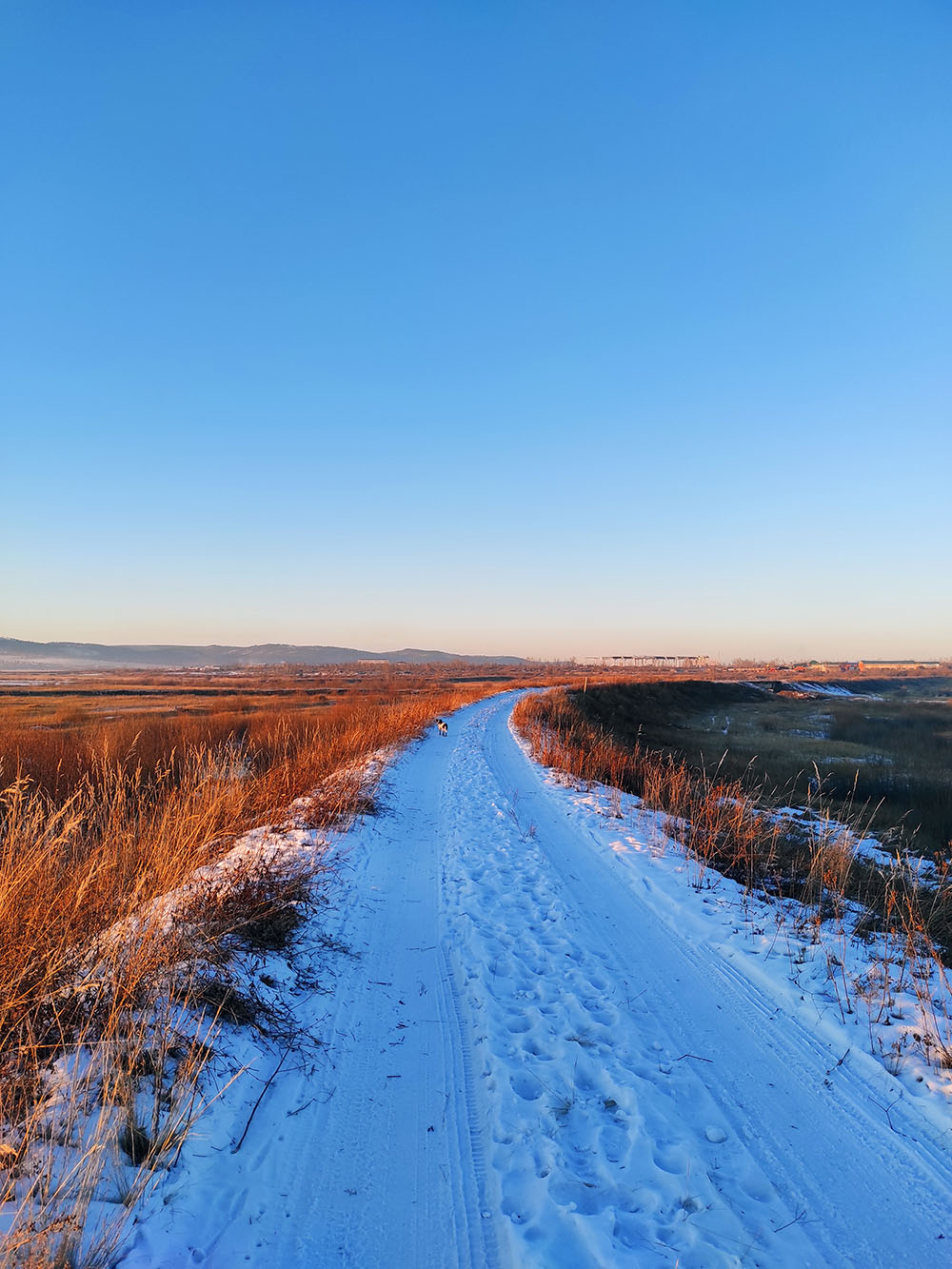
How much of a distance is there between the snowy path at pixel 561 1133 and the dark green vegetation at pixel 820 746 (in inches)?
239

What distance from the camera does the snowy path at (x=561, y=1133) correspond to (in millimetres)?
2650

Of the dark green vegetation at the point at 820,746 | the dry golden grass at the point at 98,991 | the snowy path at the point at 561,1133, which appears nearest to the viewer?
the dry golden grass at the point at 98,991

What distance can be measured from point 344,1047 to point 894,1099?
11.8 ft

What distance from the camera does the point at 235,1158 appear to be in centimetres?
Result: 297

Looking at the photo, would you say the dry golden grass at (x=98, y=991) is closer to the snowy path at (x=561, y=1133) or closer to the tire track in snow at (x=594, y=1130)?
the snowy path at (x=561, y=1133)

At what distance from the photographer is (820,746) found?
26844 mm

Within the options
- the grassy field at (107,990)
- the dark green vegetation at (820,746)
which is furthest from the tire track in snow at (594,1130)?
the dark green vegetation at (820,746)

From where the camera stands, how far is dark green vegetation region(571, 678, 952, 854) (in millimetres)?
15773

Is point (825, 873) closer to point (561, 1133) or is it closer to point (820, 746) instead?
point (561, 1133)

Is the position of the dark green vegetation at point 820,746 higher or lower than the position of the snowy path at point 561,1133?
lower

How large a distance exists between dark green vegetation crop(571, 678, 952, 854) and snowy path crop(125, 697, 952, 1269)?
19.9ft

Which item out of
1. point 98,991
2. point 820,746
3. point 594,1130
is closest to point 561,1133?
point 594,1130

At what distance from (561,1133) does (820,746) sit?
28.2 meters

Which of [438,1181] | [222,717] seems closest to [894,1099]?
[438,1181]
